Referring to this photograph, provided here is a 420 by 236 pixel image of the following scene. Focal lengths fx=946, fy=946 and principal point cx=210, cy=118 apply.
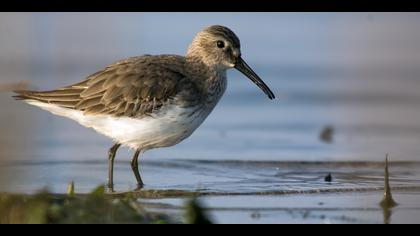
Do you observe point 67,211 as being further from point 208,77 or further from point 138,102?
point 208,77

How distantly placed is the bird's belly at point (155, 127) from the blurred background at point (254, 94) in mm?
452

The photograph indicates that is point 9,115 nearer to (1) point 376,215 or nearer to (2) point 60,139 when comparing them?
(2) point 60,139

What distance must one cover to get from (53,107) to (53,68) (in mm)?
4441

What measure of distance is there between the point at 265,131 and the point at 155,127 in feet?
9.49

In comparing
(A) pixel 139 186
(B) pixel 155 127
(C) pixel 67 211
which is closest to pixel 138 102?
(B) pixel 155 127

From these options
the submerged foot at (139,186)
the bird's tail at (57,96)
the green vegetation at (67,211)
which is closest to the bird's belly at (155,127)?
the bird's tail at (57,96)

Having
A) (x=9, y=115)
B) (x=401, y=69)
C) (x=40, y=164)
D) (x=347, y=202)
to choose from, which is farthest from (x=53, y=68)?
(x=347, y=202)

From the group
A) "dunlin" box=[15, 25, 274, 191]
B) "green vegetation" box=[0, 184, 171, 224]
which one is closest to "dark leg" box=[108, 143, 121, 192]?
"dunlin" box=[15, 25, 274, 191]

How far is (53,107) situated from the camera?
8.60 meters

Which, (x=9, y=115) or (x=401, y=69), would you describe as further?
(x=401, y=69)

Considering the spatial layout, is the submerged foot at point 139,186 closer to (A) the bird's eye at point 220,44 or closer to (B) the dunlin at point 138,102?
(B) the dunlin at point 138,102

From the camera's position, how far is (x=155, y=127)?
8.34 meters

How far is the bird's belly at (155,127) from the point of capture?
831 centimetres

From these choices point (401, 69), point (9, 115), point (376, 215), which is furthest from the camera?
point (401, 69)
